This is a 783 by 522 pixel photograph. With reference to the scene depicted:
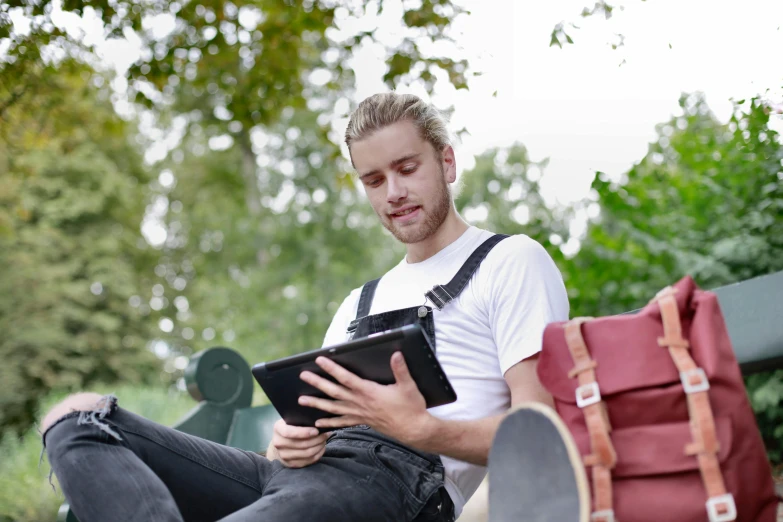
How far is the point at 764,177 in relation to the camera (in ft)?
10.2

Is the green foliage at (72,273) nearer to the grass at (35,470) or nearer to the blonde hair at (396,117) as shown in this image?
the grass at (35,470)

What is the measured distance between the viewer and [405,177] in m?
2.34

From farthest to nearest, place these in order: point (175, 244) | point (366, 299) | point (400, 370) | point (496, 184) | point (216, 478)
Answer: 1. point (496, 184)
2. point (175, 244)
3. point (366, 299)
4. point (216, 478)
5. point (400, 370)

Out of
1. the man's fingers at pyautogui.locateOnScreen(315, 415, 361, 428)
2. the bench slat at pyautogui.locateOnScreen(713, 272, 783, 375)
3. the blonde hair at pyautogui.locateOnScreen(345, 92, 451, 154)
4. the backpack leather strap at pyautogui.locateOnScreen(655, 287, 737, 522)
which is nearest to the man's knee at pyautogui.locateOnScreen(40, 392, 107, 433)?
the man's fingers at pyautogui.locateOnScreen(315, 415, 361, 428)

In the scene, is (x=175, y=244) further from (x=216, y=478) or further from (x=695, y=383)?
(x=695, y=383)

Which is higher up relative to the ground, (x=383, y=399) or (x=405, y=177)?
(x=405, y=177)

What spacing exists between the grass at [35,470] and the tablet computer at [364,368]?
9.70 feet

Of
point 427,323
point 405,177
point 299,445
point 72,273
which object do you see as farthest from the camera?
point 72,273

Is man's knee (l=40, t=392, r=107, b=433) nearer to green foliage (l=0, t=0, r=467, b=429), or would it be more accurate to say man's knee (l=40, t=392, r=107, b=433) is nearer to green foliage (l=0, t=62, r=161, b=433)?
green foliage (l=0, t=0, r=467, b=429)

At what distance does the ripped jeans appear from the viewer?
174cm

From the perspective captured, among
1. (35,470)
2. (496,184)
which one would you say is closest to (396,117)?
(35,470)

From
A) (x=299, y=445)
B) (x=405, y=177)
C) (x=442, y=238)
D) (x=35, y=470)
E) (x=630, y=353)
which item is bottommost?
(x=35, y=470)

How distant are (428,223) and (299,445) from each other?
780mm

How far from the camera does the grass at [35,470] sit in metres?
5.48
